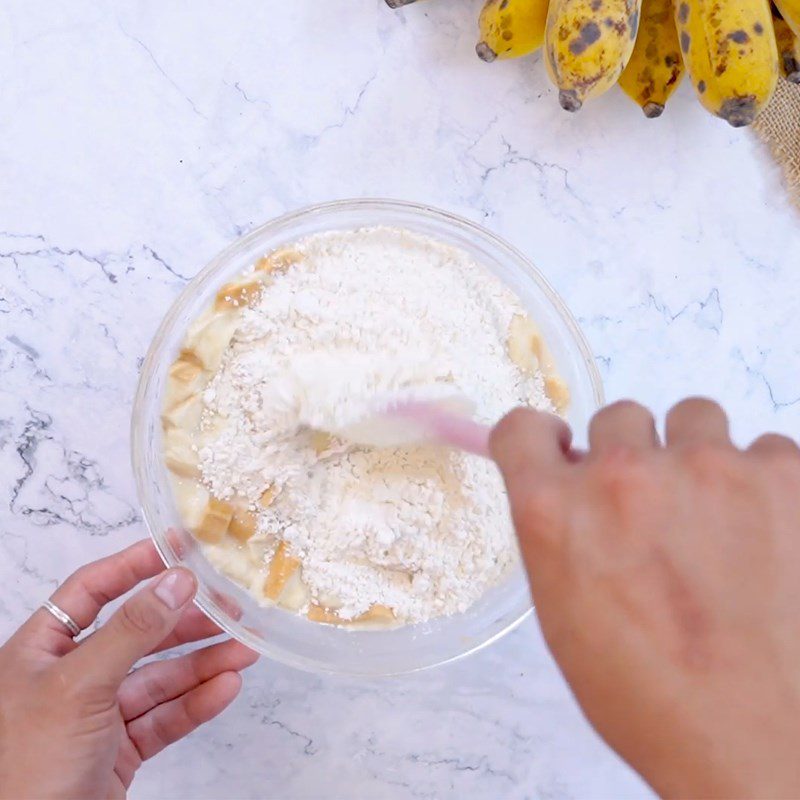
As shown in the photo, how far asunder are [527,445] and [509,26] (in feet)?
1.47

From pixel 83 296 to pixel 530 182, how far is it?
0.42 m

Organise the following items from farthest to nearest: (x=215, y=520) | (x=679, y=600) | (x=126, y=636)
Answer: (x=215, y=520) < (x=126, y=636) < (x=679, y=600)

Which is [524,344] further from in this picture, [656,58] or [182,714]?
[182,714]

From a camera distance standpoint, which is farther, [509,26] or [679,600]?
[509,26]

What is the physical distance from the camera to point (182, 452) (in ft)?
2.23

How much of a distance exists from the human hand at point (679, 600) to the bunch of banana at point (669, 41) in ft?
1.27

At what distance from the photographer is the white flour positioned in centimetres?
64

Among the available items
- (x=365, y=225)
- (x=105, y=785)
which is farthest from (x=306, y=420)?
(x=105, y=785)

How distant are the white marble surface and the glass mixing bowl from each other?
0.18 ft

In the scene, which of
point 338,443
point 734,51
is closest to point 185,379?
point 338,443

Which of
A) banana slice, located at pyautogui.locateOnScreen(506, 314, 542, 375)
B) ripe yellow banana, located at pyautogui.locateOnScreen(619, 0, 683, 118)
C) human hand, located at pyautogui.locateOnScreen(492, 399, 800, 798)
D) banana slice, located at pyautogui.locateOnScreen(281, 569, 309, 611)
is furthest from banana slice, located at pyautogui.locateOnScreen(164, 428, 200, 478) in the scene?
ripe yellow banana, located at pyautogui.locateOnScreen(619, 0, 683, 118)

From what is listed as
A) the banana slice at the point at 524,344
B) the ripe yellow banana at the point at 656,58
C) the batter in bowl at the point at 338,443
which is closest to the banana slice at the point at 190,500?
the batter in bowl at the point at 338,443

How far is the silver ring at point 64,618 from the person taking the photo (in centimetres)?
68

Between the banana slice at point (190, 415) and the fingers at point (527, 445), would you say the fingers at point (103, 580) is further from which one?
the fingers at point (527, 445)
